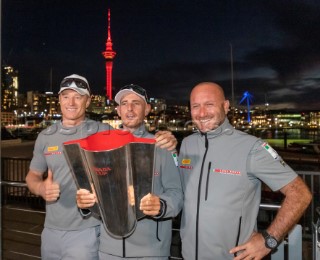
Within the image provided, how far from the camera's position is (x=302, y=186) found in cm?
244

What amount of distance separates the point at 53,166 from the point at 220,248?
159 centimetres

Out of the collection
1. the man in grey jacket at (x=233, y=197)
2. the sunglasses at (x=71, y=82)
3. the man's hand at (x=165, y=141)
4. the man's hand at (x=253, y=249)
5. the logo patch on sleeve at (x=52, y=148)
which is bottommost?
the man's hand at (x=253, y=249)

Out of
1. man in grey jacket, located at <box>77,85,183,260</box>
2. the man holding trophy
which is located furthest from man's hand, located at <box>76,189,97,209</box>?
the man holding trophy

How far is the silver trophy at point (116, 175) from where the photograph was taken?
2016mm

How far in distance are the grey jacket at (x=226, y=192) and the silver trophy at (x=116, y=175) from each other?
58cm

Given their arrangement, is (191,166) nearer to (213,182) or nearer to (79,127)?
(213,182)

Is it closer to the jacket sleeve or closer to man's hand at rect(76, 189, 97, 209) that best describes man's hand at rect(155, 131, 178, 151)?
the jacket sleeve

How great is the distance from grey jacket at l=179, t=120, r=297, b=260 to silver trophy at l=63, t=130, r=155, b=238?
581 millimetres

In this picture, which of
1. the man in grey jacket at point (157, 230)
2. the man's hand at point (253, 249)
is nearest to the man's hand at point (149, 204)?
the man in grey jacket at point (157, 230)

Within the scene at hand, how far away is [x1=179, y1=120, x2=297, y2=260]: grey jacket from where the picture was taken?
2.51m

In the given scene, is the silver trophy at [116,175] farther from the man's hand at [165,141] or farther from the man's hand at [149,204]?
the man's hand at [165,141]

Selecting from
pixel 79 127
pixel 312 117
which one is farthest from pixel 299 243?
pixel 312 117

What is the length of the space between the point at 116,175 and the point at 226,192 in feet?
3.02

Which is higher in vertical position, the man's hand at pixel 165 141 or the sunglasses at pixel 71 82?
the sunglasses at pixel 71 82
